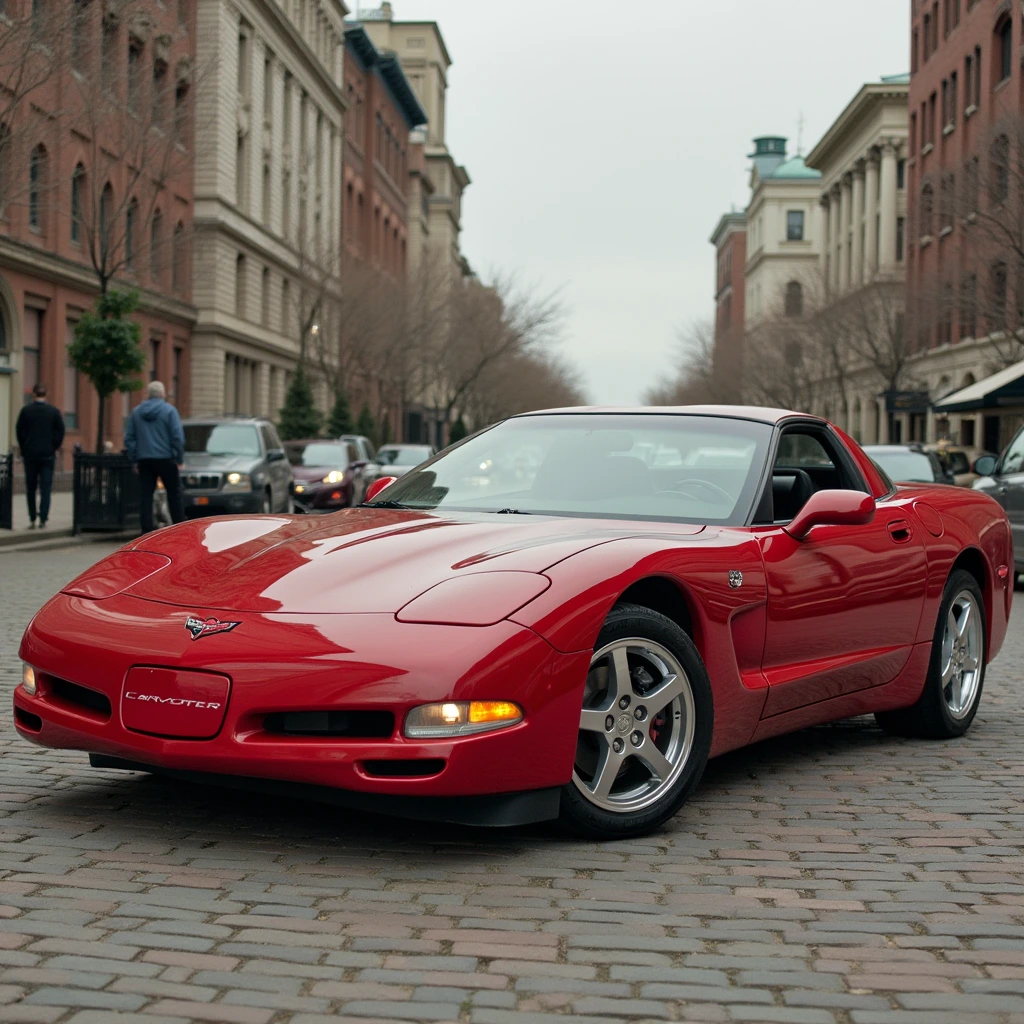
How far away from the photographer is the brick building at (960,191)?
114ft

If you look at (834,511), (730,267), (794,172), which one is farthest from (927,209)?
(730,267)

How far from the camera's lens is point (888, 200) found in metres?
74.2

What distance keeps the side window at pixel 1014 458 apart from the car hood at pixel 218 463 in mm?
10629

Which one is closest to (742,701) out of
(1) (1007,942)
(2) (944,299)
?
(1) (1007,942)

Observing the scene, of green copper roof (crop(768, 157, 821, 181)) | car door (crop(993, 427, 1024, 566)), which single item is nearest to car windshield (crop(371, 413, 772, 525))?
car door (crop(993, 427, 1024, 566))

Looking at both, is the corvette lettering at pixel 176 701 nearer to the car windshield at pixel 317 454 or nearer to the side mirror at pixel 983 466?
the side mirror at pixel 983 466

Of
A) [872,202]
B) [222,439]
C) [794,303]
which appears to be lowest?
[222,439]

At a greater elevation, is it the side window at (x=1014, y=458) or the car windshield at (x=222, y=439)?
the car windshield at (x=222, y=439)

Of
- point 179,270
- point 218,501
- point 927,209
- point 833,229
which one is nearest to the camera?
point 218,501

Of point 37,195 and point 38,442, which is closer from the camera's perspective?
point 38,442

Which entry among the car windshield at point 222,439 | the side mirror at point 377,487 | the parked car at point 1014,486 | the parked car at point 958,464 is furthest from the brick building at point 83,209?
the side mirror at point 377,487

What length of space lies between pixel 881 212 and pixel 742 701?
73.7 m

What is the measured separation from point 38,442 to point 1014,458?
12430 mm

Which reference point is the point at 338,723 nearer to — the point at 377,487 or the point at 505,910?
the point at 505,910
